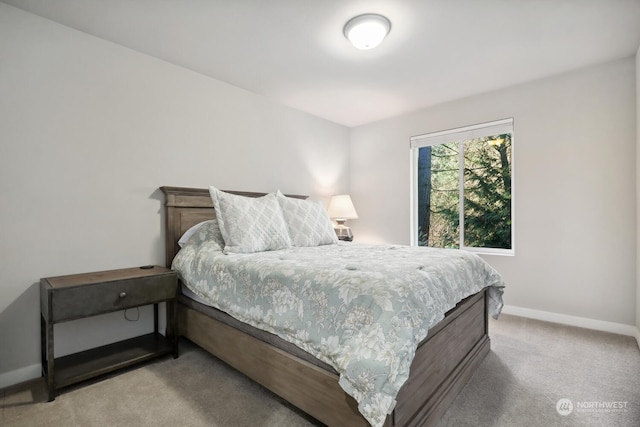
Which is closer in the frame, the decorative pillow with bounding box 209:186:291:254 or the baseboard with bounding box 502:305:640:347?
the decorative pillow with bounding box 209:186:291:254

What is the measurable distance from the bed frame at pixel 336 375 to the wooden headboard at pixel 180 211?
21.1 inches

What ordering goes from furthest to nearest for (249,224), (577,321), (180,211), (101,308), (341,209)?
(341,209) → (577,321) → (180,211) → (249,224) → (101,308)

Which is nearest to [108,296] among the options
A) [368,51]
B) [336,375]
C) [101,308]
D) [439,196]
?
[101,308]

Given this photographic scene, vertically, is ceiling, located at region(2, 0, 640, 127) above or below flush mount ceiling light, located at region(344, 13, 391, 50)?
above

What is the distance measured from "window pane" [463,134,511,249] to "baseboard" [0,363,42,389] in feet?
13.0

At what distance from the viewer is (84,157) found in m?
2.23

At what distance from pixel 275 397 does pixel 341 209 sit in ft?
8.51

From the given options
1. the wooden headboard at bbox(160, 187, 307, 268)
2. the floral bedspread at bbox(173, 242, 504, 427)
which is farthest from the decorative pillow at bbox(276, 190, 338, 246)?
the wooden headboard at bbox(160, 187, 307, 268)

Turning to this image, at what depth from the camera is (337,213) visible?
13.3 ft

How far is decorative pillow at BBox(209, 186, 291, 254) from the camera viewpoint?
2340 millimetres

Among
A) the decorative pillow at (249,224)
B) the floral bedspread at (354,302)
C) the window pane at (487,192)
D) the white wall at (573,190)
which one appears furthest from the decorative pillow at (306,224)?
the white wall at (573,190)

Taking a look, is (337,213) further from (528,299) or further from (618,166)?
(618,166)

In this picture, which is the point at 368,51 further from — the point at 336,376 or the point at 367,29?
the point at 336,376

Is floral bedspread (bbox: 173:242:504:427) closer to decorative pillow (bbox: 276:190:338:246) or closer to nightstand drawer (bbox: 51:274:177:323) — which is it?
nightstand drawer (bbox: 51:274:177:323)
